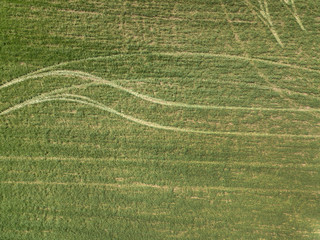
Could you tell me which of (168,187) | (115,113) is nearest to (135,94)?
(115,113)

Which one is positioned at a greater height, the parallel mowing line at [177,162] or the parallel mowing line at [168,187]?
the parallel mowing line at [177,162]

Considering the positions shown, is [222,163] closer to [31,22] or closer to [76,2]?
[76,2]

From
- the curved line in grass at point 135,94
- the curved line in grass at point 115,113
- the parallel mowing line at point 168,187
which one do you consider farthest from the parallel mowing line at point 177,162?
the curved line in grass at point 135,94

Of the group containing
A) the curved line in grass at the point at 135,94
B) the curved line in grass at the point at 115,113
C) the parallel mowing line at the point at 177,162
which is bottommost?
the parallel mowing line at the point at 177,162

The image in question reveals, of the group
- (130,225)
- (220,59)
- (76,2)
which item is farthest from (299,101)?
(76,2)

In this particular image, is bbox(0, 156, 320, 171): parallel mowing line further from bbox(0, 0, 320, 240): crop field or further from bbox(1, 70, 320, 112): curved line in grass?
bbox(1, 70, 320, 112): curved line in grass

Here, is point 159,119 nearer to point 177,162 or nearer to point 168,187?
point 177,162

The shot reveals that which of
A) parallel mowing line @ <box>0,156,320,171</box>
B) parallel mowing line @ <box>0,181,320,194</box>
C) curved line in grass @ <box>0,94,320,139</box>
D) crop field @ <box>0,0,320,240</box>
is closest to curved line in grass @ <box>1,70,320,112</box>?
crop field @ <box>0,0,320,240</box>

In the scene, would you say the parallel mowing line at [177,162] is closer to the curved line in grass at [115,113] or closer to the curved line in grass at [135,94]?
the curved line in grass at [115,113]

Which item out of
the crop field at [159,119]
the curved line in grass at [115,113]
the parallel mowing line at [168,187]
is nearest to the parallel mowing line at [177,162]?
the crop field at [159,119]
